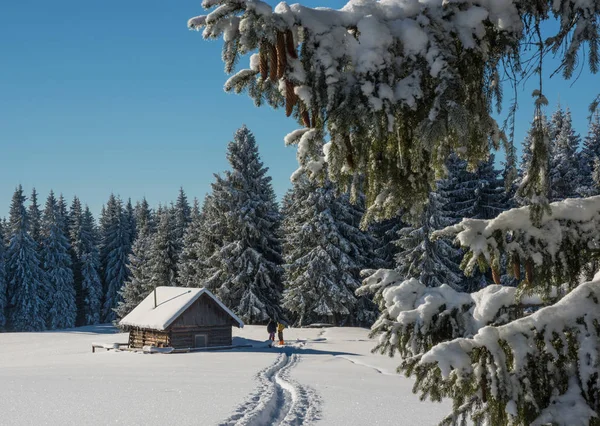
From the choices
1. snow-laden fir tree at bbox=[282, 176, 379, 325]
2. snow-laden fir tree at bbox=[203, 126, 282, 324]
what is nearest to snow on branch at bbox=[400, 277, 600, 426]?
snow-laden fir tree at bbox=[282, 176, 379, 325]

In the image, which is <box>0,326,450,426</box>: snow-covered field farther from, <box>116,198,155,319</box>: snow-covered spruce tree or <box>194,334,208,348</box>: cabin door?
<box>116,198,155,319</box>: snow-covered spruce tree

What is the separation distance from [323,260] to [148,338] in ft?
46.0

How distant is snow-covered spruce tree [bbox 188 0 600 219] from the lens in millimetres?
2824

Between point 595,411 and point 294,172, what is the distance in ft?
8.17

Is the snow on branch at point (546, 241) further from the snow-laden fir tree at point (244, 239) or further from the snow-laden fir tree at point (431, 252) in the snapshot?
the snow-laden fir tree at point (244, 239)

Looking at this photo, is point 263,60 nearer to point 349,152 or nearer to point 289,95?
point 289,95

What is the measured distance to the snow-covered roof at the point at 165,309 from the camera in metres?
27.2

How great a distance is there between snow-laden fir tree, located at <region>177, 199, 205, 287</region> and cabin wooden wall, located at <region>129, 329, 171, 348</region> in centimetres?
1097

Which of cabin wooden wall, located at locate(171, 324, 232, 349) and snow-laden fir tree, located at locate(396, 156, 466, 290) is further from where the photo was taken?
snow-laden fir tree, located at locate(396, 156, 466, 290)

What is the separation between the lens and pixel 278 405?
45.0 ft

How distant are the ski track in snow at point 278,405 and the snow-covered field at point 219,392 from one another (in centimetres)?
3

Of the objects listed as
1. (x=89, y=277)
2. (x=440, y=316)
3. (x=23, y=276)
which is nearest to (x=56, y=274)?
(x=23, y=276)

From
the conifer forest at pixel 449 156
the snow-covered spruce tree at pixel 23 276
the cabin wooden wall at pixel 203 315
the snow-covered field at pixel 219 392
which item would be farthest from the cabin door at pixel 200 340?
the snow-covered spruce tree at pixel 23 276

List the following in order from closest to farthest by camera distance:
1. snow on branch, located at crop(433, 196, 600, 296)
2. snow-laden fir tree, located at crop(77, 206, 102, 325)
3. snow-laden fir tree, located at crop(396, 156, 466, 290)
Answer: snow on branch, located at crop(433, 196, 600, 296) < snow-laden fir tree, located at crop(396, 156, 466, 290) < snow-laden fir tree, located at crop(77, 206, 102, 325)
